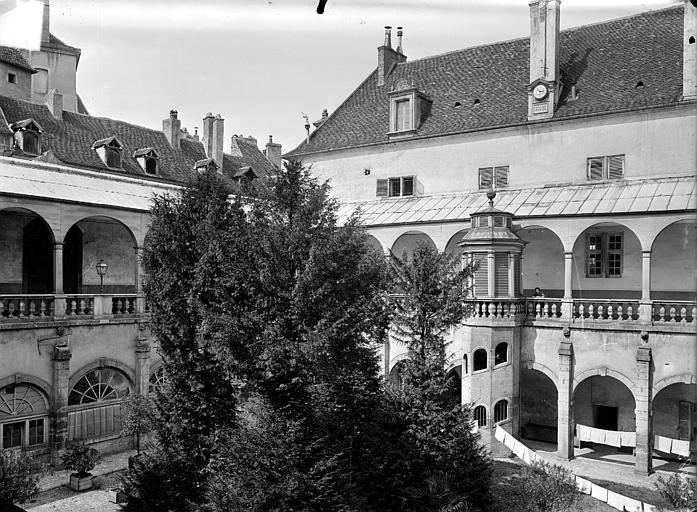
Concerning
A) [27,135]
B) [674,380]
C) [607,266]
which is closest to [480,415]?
[674,380]

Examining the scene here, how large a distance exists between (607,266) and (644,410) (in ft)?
18.4

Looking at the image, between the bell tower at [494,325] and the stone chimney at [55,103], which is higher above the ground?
the stone chimney at [55,103]

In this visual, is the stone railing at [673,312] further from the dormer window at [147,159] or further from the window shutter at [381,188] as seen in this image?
the dormer window at [147,159]

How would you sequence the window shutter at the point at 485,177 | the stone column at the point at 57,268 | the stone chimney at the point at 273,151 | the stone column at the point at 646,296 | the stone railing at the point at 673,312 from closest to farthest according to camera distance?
the stone railing at the point at 673,312 → the stone column at the point at 646,296 → the stone column at the point at 57,268 → the window shutter at the point at 485,177 → the stone chimney at the point at 273,151

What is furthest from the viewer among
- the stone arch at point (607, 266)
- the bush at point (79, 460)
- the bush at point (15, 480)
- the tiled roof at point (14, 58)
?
the tiled roof at point (14, 58)

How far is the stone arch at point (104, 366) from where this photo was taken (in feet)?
65.1

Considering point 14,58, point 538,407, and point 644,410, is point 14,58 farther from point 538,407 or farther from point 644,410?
point 644,410

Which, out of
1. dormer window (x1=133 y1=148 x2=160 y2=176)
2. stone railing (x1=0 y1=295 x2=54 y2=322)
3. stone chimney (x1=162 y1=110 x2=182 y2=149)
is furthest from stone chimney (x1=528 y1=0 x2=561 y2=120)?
stone chimney (x1=162 y1=110 x2=182 y2=149)

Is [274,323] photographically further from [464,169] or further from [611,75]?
[611,75]

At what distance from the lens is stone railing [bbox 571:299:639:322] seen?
64.4 ft

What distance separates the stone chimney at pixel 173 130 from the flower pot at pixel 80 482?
2740cm

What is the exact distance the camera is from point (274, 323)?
11711mm

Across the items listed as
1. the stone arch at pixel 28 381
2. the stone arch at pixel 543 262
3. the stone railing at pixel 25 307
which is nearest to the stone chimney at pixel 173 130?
the stone railing at pixel 25 307

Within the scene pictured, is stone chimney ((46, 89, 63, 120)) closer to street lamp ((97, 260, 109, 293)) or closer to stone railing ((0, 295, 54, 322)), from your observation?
street lamp ((97, 260, 109, 293))
